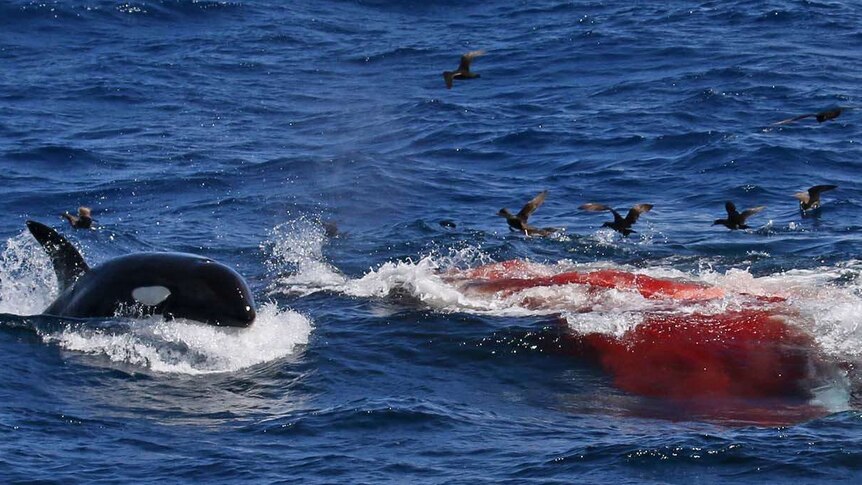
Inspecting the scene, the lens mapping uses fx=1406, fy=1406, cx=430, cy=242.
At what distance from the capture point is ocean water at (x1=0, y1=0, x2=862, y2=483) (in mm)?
13797

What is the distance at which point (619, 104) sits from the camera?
110 feet

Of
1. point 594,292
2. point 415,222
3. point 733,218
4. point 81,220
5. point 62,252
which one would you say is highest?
point 733,218

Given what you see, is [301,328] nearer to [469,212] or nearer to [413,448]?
[413,448]

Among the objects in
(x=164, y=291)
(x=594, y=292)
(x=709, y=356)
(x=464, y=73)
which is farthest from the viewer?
(x=464, y=73)

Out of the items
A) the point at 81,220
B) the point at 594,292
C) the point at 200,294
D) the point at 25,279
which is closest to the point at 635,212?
the point at 594,292

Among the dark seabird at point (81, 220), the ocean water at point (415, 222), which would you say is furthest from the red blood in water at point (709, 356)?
the dark seabird at point (81, 220)

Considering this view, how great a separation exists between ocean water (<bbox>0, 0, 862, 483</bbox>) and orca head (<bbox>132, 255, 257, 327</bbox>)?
268 mm

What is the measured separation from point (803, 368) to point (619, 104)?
18.6m

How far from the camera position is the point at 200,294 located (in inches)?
635

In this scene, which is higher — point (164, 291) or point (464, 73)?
point (464, 73)

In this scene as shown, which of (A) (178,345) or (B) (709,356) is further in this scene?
(A) (178,345)

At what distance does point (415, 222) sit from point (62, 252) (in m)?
8.23

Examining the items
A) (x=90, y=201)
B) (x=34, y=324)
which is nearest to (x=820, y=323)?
(x=34, y=324)

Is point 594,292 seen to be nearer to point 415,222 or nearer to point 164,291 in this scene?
point 164,291
